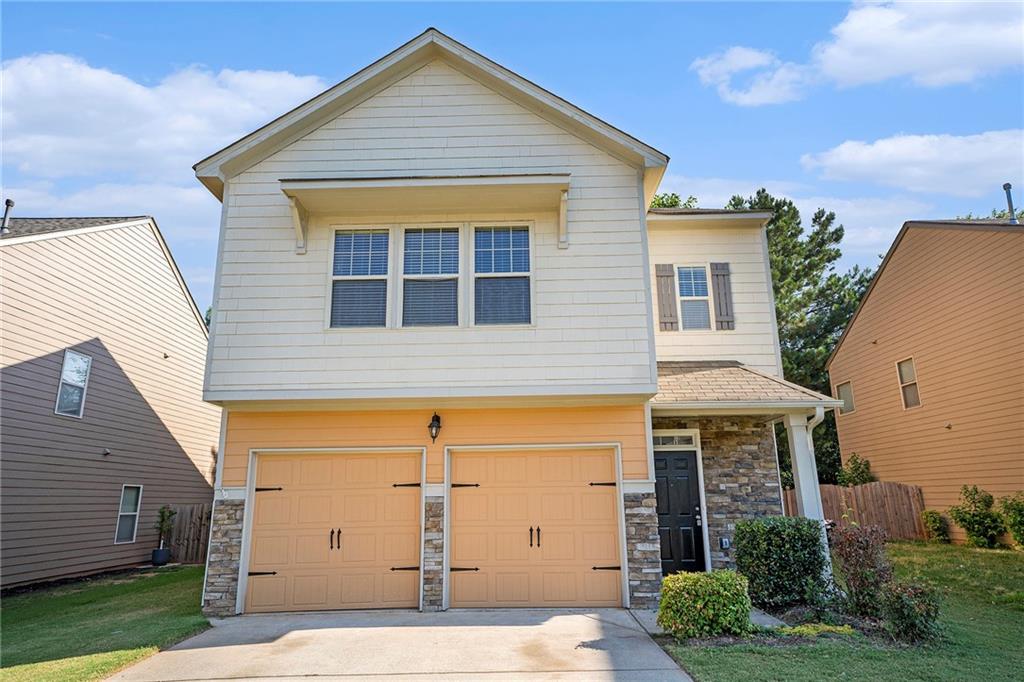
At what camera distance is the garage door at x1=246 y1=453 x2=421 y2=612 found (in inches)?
312

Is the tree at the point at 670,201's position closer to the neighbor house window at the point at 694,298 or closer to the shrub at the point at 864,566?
the neighbor house window at the point at 694,298

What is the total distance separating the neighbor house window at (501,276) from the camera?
8281 millimetres

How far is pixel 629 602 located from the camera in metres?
7.70

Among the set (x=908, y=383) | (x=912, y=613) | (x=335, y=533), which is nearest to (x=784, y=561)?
(x=912, y=613)

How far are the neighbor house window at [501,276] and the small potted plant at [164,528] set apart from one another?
10.2m

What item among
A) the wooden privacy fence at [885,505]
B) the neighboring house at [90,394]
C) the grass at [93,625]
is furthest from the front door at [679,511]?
the neighboring house at [90,394]

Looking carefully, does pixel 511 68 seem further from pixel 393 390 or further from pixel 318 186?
pixel 393 390

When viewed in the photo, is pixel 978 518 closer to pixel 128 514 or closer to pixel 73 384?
pixel 128 514

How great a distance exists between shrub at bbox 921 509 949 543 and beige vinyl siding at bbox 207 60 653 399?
1023cm

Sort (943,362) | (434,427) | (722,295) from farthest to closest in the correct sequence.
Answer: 1. (943,362)
2. (722,295)
3. (434,427)

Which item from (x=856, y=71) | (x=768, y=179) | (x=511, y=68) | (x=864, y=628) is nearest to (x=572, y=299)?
(x=511, y=68)

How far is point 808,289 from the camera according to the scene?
26.2 m

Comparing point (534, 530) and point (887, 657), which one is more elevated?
point (534, 530)

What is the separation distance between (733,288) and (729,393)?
96.0 inches
